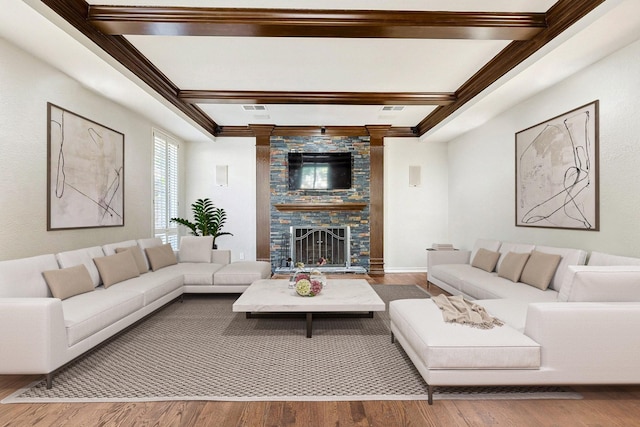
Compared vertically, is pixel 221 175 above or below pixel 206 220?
above

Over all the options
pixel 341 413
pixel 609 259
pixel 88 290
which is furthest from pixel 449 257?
pixel 88 290

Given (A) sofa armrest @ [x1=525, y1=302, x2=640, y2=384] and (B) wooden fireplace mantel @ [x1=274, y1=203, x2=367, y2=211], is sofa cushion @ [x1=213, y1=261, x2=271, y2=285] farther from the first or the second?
(A) sofa armrest @ [x1=525, y1=302, x2=640, y2=384]

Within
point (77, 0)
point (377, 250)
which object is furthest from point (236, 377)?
point (377, 250)

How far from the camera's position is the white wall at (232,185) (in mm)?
6848

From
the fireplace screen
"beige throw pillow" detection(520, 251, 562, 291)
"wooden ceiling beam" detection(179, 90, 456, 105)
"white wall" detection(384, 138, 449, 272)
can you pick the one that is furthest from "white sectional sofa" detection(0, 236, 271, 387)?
"beige throw pillow" detection(520, 251, 562, 291)

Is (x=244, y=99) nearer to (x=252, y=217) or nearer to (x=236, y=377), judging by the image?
(x=252, y=217)

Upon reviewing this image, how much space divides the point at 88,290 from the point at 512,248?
4.69 metres

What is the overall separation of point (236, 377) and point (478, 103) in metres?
4.24

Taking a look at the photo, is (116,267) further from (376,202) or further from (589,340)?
(376,202)

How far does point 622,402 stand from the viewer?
211 centimetres

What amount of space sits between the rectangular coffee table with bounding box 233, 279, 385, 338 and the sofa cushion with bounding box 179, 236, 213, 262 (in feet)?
5.57

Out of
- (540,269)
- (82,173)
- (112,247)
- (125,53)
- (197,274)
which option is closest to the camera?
(540,269)

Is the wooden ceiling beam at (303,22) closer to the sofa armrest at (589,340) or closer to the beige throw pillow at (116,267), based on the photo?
the beige throw pillow at (116,267)

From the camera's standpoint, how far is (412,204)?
22.6 ft
